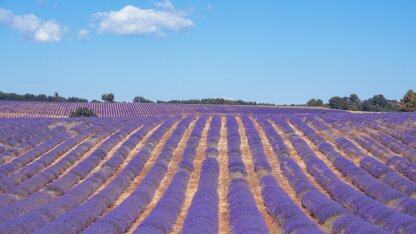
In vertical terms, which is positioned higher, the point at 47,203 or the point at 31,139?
the point at 31,139

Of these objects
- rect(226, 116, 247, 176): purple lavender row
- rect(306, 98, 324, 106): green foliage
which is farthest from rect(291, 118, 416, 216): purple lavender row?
rect(306, 98, 324, 106): green foliage

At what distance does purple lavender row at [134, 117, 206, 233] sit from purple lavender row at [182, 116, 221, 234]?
17.1 inches

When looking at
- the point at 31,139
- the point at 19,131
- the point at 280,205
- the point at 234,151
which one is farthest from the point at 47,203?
the point at 19,131

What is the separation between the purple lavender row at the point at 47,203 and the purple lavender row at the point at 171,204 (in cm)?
255

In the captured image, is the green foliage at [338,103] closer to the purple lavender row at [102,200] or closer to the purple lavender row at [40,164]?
the purple lavender row at [40,164]

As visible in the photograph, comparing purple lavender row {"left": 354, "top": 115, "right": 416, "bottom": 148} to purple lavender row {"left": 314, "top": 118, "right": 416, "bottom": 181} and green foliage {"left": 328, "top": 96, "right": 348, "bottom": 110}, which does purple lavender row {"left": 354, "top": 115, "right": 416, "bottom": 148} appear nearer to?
purple lavender row {"left": 314, "top": 118, "right": 416, "bottom": 181}

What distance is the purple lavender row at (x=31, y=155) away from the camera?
81.4ft

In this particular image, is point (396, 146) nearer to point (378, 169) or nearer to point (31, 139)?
point (378, 169)

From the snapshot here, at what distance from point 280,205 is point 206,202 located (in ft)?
6.82

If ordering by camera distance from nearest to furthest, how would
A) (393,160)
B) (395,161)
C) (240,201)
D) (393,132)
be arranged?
1. (240,201)
2. (395,161)
3. (393,160)
4. (393,132)

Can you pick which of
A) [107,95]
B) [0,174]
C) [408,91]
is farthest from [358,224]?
[107,95]

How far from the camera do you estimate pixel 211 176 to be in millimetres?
23469

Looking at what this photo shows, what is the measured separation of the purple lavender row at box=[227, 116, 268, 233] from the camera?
14.5 metres

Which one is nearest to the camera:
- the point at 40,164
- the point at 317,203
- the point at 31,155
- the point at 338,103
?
the point at 317,203
